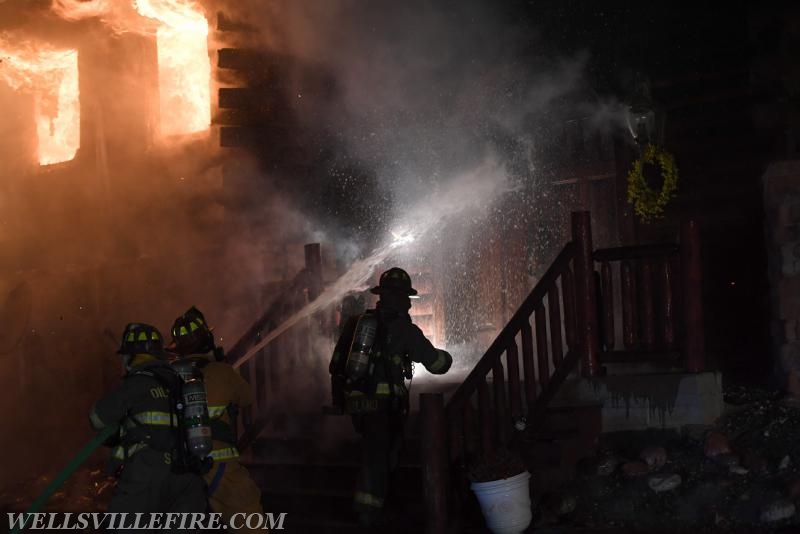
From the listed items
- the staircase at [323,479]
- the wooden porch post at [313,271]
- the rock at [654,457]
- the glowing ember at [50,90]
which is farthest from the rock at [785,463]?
the glowing ember at [50,90]

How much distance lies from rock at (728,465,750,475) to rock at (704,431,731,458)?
0.15 metres

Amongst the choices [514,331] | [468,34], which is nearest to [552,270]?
[514,331]

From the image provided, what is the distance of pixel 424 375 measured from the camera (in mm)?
10930

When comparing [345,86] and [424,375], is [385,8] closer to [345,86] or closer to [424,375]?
[345,86]

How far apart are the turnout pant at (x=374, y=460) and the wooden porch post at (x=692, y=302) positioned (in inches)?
108

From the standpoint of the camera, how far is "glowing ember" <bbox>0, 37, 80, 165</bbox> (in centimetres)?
1485

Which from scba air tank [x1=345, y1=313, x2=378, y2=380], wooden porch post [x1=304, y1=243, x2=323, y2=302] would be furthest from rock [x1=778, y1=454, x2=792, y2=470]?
wooden porch post [x1=304, y1=243, x2=323, y2=302]

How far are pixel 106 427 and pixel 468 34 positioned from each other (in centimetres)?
817

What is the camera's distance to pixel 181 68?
13523 mm

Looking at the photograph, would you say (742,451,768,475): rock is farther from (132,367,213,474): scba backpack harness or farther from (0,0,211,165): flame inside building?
(0,0,211,165): flame inside building

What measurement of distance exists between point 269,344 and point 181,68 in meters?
6.24

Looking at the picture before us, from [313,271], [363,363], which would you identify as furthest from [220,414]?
[313,271]

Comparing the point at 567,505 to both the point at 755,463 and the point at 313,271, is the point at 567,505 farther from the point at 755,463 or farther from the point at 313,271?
the point at 313,271

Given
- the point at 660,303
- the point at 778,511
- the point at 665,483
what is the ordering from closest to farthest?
the point at 778,511 → the point at 665,483 → the point at 660,303
